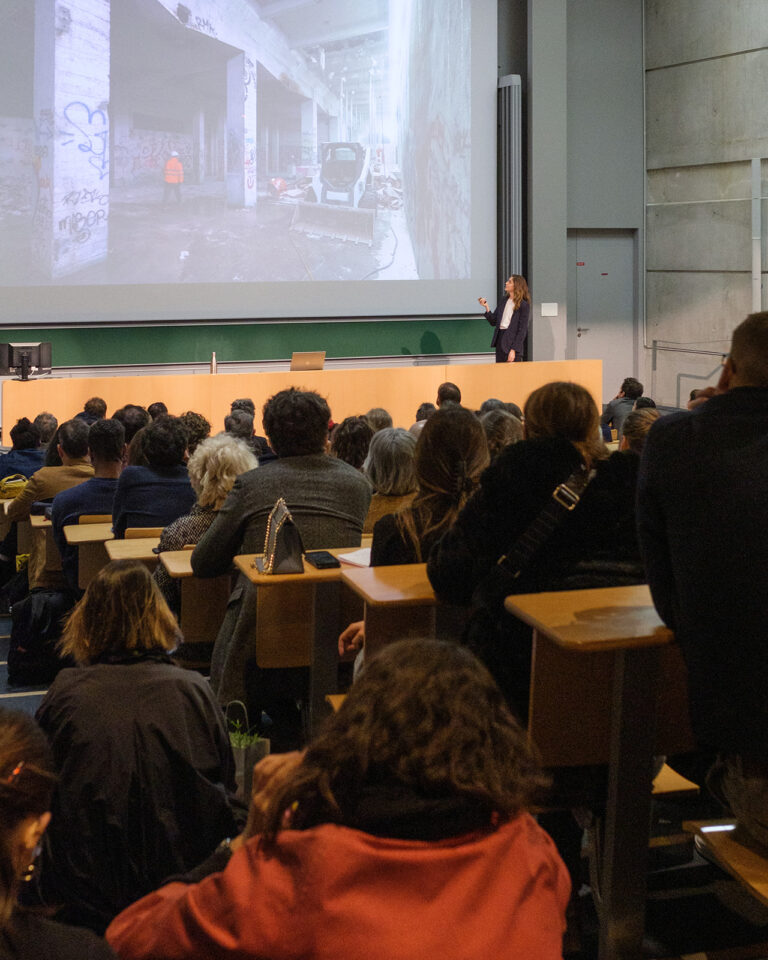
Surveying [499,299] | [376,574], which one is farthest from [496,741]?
[499,299]

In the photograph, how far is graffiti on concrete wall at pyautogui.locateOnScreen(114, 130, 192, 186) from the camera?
394 inches

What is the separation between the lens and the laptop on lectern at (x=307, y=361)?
9.71 meters

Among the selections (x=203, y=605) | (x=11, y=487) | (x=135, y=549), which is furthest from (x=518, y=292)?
(x=135, y=549)

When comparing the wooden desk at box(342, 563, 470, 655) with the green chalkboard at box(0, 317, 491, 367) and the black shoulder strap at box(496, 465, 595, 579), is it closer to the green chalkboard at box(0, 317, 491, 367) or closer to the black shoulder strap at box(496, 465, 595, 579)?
the black shoulder strap at box(496, 465, 595, 579)

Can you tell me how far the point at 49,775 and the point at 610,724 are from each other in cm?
128

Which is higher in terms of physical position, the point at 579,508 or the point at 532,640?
the point at 579,508

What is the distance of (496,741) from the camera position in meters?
1.23

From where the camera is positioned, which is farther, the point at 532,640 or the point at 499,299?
→ the point at 499,299

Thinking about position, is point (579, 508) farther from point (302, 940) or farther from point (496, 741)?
point (302, 940)

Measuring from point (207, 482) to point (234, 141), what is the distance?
24.2ft

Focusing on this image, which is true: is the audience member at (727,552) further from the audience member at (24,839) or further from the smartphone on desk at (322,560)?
the smartphone on desk at (322,560)

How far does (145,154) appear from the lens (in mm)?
10086

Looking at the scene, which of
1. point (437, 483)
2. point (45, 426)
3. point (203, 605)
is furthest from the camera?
point (45, 426)

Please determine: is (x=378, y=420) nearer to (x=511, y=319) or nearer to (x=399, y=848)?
(x=399, y=848)
